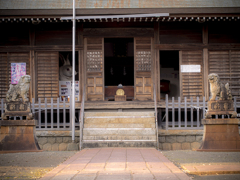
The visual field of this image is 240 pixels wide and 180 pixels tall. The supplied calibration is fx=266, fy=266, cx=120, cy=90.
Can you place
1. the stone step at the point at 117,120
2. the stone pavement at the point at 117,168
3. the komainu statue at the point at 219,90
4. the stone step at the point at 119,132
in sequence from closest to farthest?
the stone pavement at the point at 117,168 < the komainu statue at the point at 219,90 < the stone step at the point at 119,132 < the stone step at the point at 117,120

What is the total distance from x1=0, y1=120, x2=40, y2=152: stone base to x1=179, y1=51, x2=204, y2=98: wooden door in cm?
638

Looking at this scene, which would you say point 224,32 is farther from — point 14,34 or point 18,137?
point 18,137

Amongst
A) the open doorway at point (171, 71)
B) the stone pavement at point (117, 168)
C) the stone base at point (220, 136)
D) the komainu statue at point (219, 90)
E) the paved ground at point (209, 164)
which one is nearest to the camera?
the stone pavement at point (117, 168)

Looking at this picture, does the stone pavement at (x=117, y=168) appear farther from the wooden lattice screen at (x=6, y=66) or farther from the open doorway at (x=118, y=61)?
the open doorway at (x=118, y=61)

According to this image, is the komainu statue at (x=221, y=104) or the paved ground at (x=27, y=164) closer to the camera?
the paved ground at (x=27, y=164)

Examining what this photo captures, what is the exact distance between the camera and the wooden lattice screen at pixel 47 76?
11406mm

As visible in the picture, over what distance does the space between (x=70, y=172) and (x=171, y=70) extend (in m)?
13.9

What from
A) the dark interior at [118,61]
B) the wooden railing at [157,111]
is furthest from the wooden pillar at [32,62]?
the dark interior at [118,61]

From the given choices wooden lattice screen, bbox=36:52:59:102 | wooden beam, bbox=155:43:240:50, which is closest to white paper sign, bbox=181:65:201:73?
wooden beam, bbox=155:43:240:50

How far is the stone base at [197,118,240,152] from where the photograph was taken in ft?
26.0

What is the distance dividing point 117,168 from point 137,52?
267 inches

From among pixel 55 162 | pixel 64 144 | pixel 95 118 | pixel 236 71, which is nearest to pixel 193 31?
pixel 236 71

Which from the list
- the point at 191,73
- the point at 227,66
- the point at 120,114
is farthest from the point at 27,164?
the point at 227,66

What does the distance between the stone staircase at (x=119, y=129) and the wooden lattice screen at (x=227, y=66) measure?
365cm
